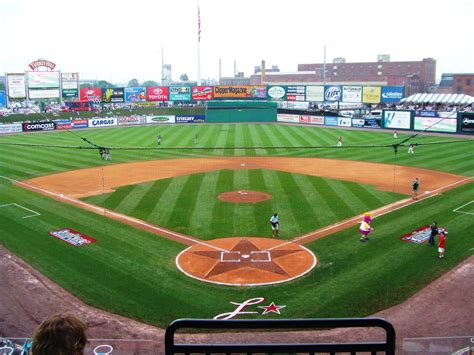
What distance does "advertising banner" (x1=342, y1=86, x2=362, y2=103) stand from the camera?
73.4m

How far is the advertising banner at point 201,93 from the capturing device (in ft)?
263

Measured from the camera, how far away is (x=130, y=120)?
68.9 metres

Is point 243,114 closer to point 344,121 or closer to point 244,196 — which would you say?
point 344,121

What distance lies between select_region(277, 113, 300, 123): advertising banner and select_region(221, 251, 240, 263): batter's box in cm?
5323

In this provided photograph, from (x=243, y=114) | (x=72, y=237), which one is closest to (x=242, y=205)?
(x=72, y=237)

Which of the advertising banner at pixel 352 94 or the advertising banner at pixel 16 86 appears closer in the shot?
the advertising banner at pixel 16 86

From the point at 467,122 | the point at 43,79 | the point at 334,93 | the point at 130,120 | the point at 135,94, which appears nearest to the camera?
the point at 467,122

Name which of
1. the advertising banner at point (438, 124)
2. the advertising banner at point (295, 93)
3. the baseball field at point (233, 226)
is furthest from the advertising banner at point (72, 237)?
the advertising banner at point (295, 93)

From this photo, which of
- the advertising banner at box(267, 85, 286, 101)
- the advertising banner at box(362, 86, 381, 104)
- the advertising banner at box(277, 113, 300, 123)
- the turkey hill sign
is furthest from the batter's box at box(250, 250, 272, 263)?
the advertising banner at box(267, 85, 286, 101)

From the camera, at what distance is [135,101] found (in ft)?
261

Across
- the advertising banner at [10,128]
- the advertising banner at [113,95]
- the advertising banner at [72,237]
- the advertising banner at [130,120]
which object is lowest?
the advertising banner at [72,237]

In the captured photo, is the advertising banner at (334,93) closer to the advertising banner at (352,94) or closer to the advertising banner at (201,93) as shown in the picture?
the advertising banner at (352,94)

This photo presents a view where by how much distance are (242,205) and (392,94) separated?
→ 54849 mm

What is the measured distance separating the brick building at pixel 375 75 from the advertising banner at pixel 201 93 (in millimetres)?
50856
